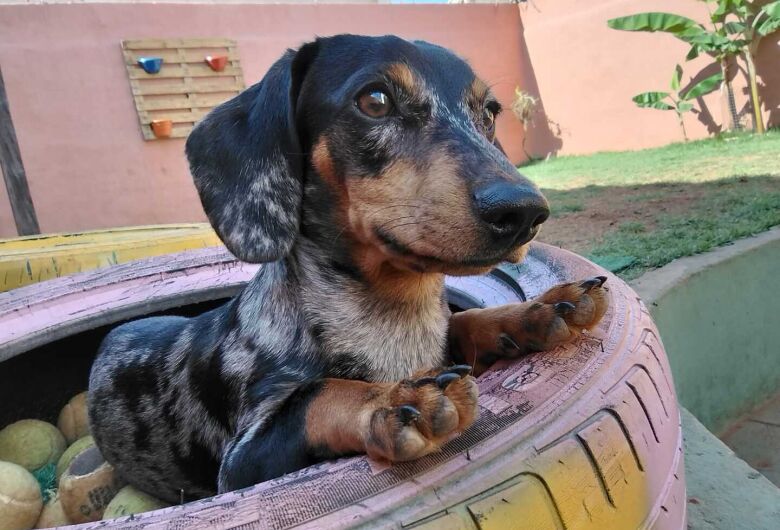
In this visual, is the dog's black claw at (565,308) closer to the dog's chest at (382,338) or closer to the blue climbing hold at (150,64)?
the dog's chest at (382,338)

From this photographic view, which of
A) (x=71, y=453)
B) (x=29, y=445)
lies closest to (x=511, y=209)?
(x=71, y=453)

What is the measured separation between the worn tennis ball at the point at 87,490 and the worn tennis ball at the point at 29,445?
318mm

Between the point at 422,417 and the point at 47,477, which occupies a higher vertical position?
the point at 422,417

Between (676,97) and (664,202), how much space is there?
6733 millimetres

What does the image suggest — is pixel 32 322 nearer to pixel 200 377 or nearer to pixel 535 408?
pixel 200 377

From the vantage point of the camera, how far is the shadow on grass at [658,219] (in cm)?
390

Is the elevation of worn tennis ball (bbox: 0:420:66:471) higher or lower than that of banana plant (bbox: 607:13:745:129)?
lower

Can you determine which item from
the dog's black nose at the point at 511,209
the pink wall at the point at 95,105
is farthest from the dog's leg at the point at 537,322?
the pink wall at the point at 95,105

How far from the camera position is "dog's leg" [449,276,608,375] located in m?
1.54

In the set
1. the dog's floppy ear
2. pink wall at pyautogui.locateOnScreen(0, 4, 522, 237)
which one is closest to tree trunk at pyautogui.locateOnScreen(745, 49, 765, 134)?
pink wall at pyautogui.locateOnScreen(0, 4, 522, 237)

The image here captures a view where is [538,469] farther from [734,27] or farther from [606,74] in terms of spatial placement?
[606,74]

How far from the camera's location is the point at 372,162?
1671 mm

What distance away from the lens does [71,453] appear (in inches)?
98.4

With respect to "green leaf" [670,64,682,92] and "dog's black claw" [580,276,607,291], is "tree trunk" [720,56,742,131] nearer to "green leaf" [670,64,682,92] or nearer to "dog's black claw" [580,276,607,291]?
"green leaf" [670,64,682,92]
